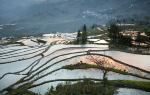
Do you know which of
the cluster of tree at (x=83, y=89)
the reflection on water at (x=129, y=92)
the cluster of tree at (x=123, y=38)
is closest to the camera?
the reflection on water at (x=129, y=92)

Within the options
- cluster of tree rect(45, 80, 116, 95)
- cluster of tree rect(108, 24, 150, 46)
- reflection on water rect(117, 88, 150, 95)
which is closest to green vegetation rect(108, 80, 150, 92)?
reflection on water rect(117, 88, 150, 95)

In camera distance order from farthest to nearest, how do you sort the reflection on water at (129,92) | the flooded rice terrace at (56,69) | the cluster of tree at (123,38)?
A: the cluster of tree at (123,38)
the flooded rice terrace at (56,69)
the reflection on water at (129,92)

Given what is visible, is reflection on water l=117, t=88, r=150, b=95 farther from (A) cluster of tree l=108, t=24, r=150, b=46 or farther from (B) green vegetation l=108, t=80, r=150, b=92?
(A) cluster of tree l=108, t=24, r=150, b=46

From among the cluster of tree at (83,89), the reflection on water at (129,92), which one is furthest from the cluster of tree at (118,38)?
the reflection on water at (129,92)

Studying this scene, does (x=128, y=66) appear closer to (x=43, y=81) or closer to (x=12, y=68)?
(x=43, y=81)

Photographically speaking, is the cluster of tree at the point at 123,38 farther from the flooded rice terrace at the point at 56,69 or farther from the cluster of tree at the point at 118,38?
the flooded rice terrace at the point at 56,69

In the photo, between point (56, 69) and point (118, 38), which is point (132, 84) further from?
point (118, 38)

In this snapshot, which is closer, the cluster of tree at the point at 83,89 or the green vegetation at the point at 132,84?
the cluster of tree at the point at 83,89

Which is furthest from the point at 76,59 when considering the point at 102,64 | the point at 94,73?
the point at 94,73
